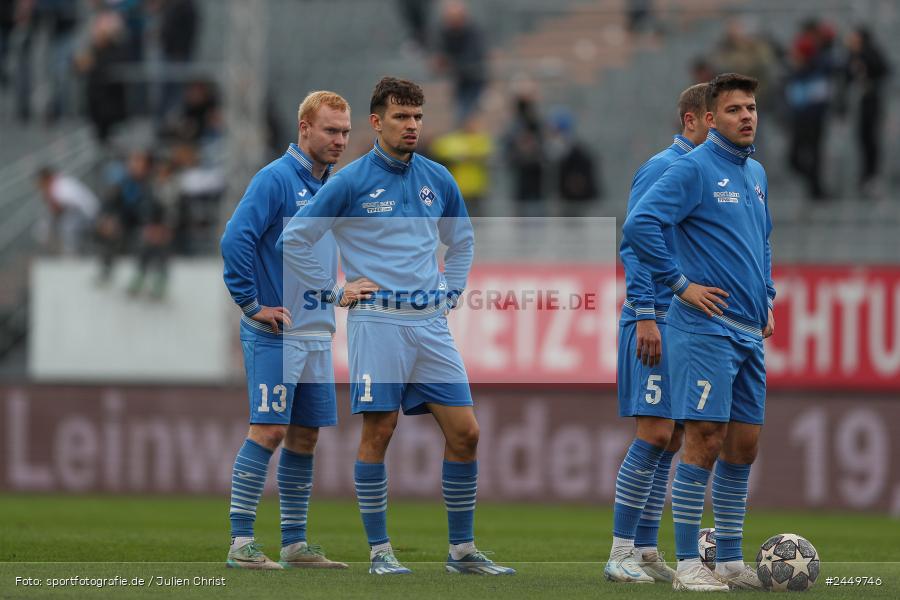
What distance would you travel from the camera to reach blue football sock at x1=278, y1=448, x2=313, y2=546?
9484 mm

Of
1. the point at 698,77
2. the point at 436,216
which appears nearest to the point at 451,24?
the point at 698,77

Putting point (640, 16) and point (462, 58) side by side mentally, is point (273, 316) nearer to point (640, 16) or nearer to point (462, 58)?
point (462, 58)

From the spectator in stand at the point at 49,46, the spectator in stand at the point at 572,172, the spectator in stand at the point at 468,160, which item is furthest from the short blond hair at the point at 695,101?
the spectator in stand at the point at 49,46

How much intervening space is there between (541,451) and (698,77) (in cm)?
516

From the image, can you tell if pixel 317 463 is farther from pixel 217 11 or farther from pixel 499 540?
pixel 217 11

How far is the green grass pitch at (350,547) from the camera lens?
323 inches

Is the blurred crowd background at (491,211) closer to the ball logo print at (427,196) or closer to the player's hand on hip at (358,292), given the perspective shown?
the ball logo print at (427,196)

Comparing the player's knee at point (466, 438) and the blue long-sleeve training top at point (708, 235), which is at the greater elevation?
the blue long-sleeve training top at point (708, 235)

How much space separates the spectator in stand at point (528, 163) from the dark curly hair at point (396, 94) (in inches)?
423

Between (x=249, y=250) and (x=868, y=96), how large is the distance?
11.8 m

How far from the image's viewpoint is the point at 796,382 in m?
17.5

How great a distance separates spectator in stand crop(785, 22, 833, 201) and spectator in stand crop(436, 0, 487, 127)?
438cm

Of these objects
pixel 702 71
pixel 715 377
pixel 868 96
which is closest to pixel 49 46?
pixel 702 71

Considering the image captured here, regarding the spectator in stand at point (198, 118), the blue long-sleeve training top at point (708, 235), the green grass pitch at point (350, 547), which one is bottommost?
the green grass pitch at point (350, 547)
